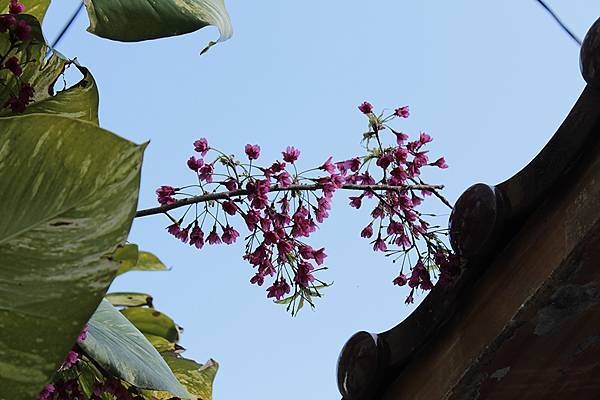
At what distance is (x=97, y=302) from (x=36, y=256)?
21 millimetres

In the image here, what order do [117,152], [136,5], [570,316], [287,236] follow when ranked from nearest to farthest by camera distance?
[117,152] → [570,316] → [136,5] → [287,236]

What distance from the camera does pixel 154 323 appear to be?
42.9 inches

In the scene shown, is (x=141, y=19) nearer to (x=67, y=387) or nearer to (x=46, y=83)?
(x=46, y=83)

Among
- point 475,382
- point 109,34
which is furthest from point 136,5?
point 475,382

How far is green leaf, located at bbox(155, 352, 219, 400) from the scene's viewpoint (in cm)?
85

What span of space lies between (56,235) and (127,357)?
36 cm

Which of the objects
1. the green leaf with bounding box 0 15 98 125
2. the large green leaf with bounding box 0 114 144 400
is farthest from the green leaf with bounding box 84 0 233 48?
the large green leaf with bounding box 0 114 144 400

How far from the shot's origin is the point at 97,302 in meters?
0.22

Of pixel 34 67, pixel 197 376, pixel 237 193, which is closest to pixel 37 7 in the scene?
pixel 34 67

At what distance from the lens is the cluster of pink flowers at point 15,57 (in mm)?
548

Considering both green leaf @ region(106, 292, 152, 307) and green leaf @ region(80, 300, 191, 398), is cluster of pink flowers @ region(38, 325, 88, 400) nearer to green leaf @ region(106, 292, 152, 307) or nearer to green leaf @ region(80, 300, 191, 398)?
green leaf @ region(80, 300, 191, 398)

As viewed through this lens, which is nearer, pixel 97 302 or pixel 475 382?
pixel 97 302

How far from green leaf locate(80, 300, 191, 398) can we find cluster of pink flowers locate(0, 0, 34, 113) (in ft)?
0.52

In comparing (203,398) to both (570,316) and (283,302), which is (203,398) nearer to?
(283,302)
